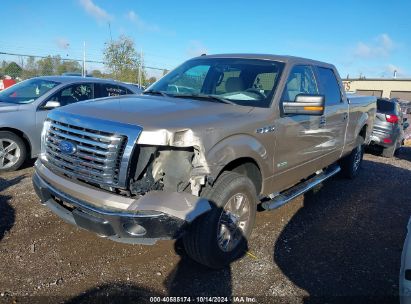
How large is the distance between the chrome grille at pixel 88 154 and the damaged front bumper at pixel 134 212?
0.45 feet

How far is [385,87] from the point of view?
47156 millimetres

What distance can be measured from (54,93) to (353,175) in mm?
5913

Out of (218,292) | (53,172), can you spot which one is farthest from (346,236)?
(53,172)

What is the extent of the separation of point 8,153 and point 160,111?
13.6 feet

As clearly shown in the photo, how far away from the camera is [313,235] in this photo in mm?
4316

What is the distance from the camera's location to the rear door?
16.7ft

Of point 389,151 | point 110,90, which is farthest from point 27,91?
point 389,151

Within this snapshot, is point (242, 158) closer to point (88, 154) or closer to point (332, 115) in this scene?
point (88, 154)

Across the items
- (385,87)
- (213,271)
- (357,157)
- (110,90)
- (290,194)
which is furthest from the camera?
(385,87)

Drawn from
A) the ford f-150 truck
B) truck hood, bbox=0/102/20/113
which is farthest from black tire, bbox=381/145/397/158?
truck hood, bbox=0/102/20/113

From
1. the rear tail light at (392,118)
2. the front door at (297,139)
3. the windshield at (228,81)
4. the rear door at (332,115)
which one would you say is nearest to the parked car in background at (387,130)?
the rear tail light at (392,118)

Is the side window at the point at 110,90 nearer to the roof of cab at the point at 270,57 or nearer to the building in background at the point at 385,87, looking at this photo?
the roof of cab at the point at 270,57

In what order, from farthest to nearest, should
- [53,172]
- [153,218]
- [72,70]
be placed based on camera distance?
[72,70] < [53,172] < [153,218]

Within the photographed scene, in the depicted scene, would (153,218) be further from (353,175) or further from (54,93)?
(353,175)
